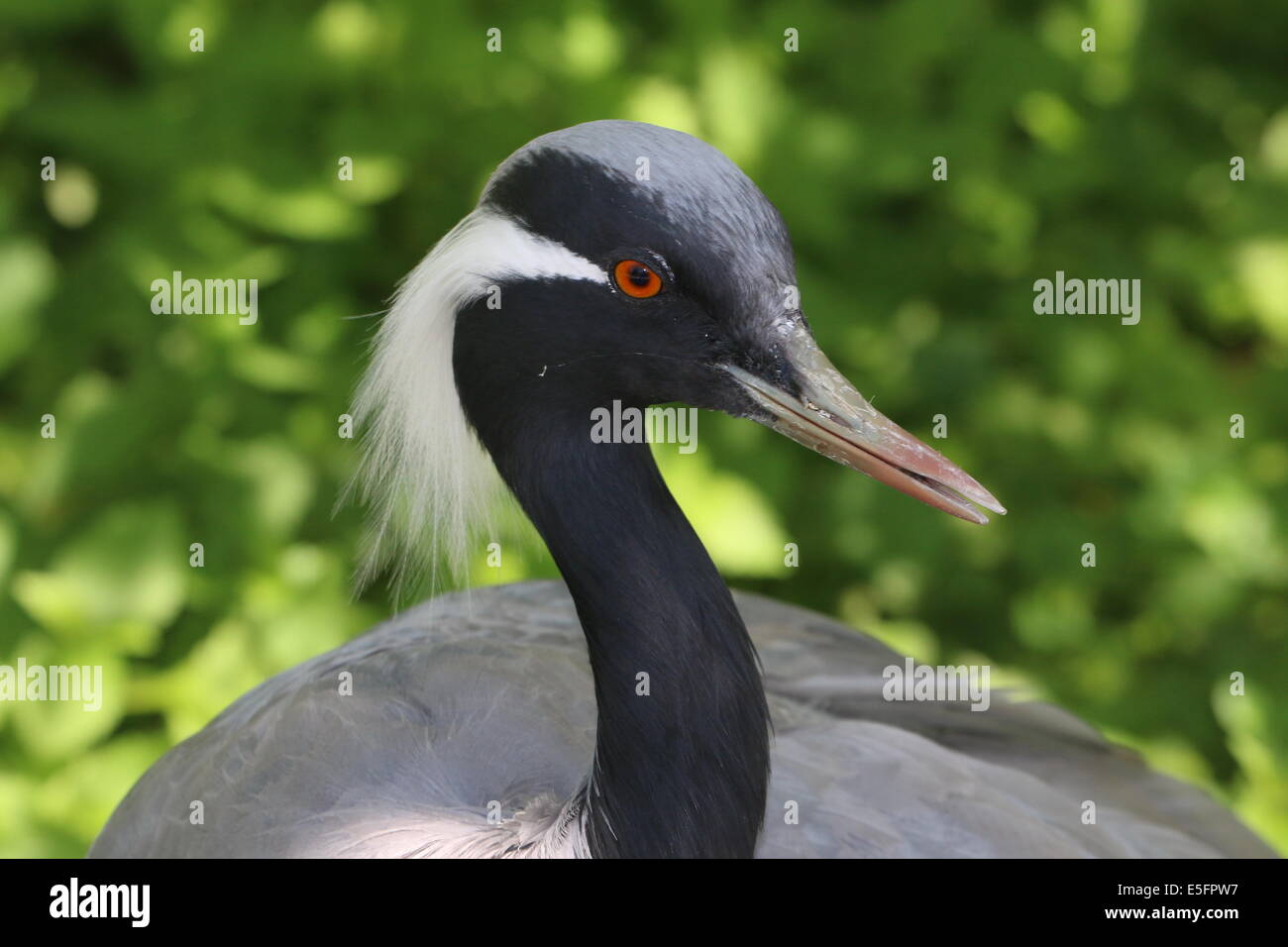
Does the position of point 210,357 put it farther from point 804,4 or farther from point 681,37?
point 804,4

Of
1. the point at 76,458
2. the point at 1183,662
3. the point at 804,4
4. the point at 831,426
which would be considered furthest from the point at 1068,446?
the point at 76,458

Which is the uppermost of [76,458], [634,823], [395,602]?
[76,458]

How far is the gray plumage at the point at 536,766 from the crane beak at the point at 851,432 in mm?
451

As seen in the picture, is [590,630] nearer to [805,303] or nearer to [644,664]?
[644,664]

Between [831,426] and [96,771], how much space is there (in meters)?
1.51

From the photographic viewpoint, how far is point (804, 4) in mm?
2445

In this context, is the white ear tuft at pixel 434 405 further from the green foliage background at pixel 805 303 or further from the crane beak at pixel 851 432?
the green foliage background at pixel 805 303

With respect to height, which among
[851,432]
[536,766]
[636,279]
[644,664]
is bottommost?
[536,766]

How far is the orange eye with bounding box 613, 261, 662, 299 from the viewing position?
1266 mm

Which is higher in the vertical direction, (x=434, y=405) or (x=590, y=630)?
(x=434, y=405)

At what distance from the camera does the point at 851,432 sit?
1.29m

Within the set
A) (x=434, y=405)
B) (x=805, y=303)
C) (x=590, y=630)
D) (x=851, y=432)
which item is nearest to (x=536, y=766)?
(x=590, y=630)

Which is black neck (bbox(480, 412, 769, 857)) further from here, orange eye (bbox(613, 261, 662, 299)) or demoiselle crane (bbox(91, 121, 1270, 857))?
→ orange eye (bbox(613, 261, 662, 299))

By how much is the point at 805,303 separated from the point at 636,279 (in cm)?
109
